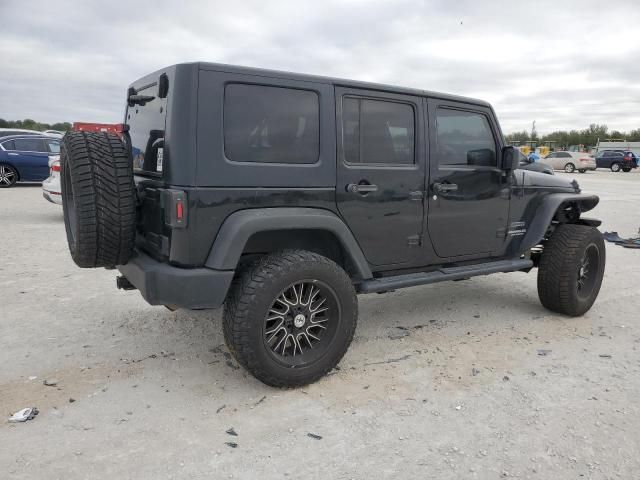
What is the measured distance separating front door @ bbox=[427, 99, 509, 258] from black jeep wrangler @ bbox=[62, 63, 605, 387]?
2cm

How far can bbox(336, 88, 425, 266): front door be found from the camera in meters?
3.33

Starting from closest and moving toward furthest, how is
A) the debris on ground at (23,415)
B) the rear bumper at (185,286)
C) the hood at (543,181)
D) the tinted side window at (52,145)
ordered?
the debris on ground at (23,415) → the rear bumper at (185,286) → the hood at (543,181) → the tinted side window at (52,145)

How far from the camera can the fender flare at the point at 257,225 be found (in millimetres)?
2842

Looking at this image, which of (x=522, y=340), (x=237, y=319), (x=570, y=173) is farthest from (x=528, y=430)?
(x=570, y=173)

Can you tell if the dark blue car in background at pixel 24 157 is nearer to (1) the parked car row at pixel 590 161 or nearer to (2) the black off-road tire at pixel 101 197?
(2) the black off-road tire at pixel 101 197

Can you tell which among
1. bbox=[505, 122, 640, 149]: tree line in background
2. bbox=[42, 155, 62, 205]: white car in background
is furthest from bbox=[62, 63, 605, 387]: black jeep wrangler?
bbox=[505, 122, 640, 149]: tree line in background

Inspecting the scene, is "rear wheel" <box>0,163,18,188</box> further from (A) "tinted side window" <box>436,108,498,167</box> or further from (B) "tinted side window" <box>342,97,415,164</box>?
(A) "tinted side window" <box>436,108,498,167</box>

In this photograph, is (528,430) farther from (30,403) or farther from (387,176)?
(30,403)

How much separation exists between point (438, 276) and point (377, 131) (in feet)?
3.93

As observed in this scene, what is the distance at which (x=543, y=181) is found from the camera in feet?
14.9

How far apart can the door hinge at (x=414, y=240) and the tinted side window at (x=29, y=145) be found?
13578 millimetres

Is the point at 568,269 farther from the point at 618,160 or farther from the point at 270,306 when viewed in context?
the point at 618,160

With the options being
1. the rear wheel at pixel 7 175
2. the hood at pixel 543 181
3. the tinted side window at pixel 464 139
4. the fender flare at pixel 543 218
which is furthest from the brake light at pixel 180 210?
the rear wheel at pixel 7 175

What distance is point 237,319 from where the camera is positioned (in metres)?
2.89
